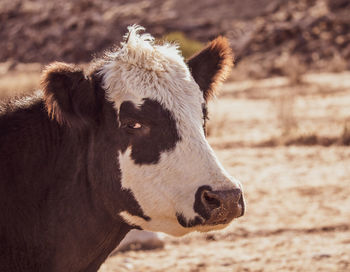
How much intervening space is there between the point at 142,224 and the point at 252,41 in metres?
30.3

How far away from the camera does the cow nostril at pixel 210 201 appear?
10.4 feet

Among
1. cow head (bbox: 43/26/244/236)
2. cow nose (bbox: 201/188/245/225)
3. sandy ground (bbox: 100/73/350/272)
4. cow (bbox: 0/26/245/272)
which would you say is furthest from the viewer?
sandy ground (bbox: 100/73/350/272)

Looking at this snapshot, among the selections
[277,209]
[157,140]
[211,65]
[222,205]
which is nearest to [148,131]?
[157,140]

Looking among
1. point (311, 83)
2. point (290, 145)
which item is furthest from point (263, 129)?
point (311, 83)

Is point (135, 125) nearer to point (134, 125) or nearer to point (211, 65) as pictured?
point (134, 125)

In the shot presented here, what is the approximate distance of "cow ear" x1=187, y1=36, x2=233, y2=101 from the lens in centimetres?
411

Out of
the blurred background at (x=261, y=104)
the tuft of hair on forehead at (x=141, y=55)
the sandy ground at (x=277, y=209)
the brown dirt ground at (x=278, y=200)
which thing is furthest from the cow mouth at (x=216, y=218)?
the sandy ground at (x=277, y=209)

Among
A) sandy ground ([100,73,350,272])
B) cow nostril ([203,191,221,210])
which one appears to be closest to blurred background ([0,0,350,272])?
sandy ground ([100,73,350,272])

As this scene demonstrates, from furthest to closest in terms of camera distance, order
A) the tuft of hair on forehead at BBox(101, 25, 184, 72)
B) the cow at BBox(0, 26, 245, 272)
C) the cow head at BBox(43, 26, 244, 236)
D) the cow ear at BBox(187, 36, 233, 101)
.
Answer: the cow ear at BBox(187, 36, 233, 101), the tuft of hair on forehead at BBox(101, 25, 184, 72), the cow at BBox(0, 26, 245, 272), the cow head at BBox(43, 26, 244, 236)

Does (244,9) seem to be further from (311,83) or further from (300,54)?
(311,83)

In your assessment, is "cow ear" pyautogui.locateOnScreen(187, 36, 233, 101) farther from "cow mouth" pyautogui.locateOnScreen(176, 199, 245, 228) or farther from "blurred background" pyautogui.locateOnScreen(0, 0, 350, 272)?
"cow mouth" pyautogui.locateOnScreen(176, 199, 245, 228)

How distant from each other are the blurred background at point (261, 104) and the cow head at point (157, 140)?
0.87 metres

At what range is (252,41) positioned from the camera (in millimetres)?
32844

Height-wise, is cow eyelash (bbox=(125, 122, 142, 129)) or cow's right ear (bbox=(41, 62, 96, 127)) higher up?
cow's right ear (bbox=(41, 62, 96, 127))
